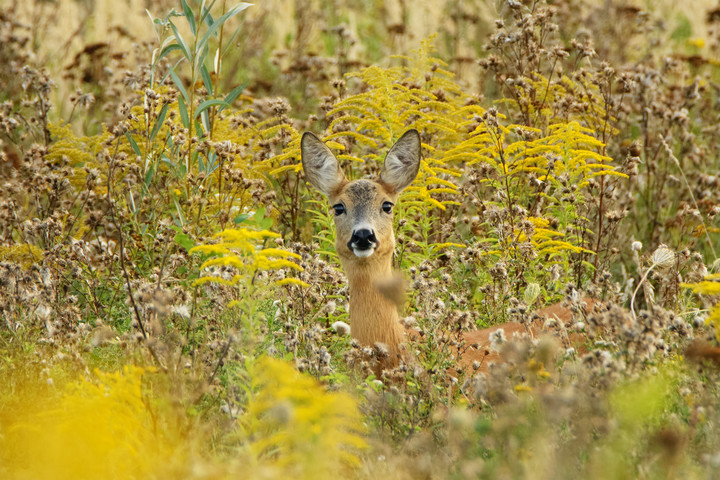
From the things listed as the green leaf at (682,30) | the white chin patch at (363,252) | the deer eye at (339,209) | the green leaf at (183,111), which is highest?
the green leaf at (682,30)

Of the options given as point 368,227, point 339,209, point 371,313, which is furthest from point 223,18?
point 371,313

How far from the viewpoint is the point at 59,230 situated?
5.77 m

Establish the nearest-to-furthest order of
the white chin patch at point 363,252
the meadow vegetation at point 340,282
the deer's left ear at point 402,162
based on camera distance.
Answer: the meadow vegetation at point 340,282 < the white chin patch at point 363,252 < the deer's left ear at point 402,162

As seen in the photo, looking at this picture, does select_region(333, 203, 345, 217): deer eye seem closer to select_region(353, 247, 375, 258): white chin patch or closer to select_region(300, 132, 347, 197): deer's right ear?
select_region(300, 132, 347, 197): deer's right ear

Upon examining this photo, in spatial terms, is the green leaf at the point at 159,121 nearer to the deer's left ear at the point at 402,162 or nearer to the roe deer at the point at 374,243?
the roe deer at the point at 374,243

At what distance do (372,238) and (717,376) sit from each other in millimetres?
2097

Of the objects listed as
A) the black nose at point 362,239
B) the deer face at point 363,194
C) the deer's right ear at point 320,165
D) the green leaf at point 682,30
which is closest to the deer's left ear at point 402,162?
the deer face at point 363,194

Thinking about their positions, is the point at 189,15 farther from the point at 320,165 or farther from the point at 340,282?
the point at 340,282

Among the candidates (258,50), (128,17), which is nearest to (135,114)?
(258,50)

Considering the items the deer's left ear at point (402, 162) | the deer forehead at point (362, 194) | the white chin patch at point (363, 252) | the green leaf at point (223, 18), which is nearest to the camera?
the white chin patch at point (363, 252)

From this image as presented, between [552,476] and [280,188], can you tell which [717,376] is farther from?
[280,188]

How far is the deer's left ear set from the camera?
5523 millimetres

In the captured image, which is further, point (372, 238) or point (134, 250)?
point (134, 250)

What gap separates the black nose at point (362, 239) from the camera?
493 cm
